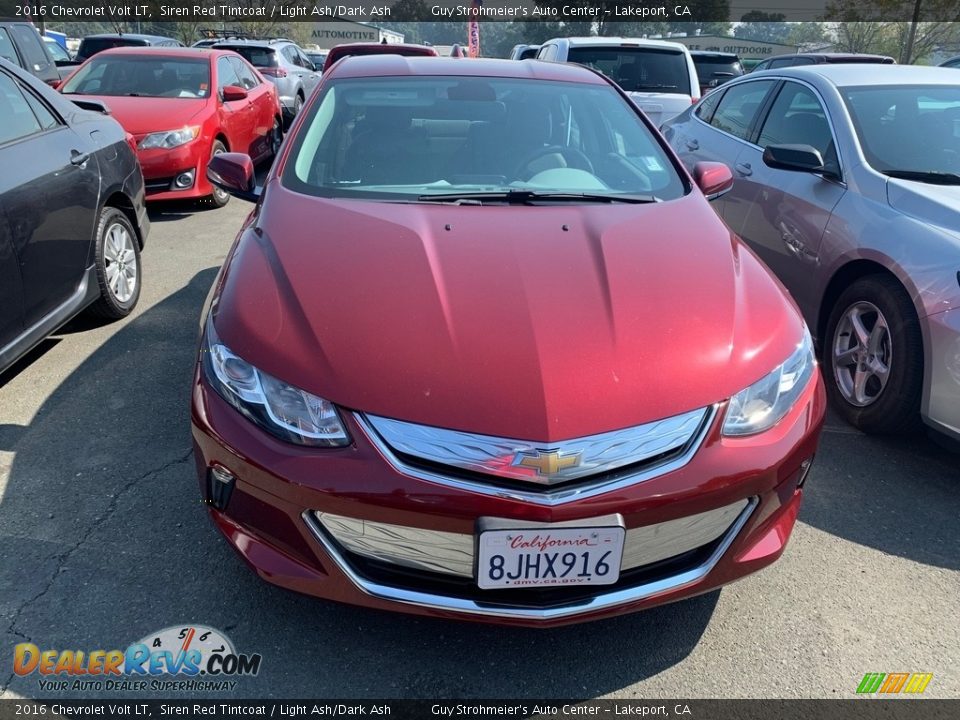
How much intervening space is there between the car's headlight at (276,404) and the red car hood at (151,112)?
5368 mm

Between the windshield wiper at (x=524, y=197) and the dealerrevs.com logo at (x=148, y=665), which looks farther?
the windshield wiper at (x=524, y=197)

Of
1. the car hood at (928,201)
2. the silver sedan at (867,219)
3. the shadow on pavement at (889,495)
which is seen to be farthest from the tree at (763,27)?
the shadow on pavement at (889,495)

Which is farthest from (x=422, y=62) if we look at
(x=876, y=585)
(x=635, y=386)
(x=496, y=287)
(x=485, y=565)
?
(x=876, y=585)

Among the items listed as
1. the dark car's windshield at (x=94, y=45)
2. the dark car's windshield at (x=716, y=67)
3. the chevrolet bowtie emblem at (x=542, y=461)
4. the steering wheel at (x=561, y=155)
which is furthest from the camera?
the dark car's windshield at (x=94, y=45)

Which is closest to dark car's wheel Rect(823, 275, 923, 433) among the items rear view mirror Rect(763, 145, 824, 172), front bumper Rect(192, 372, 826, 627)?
rear view mirror Rect(763, 145, 824, 172)

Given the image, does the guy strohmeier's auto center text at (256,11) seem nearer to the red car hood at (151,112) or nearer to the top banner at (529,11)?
the top banner at (529,11)

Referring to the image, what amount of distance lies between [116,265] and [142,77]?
414 cm

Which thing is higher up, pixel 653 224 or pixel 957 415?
pixel 653 224

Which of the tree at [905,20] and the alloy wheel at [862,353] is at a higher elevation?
the tree at [905,20]

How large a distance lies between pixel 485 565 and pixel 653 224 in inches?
54.2

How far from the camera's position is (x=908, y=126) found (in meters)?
3.73

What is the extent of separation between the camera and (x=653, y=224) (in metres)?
2.53

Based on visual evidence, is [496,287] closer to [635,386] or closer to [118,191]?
[635,386]

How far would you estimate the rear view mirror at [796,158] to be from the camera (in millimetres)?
3576
